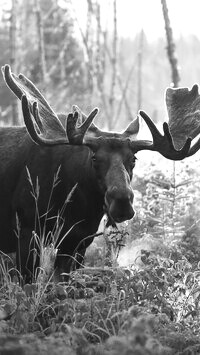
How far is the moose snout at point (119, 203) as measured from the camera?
224 inches

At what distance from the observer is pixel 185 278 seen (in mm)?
5750

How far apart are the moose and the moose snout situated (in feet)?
0.30

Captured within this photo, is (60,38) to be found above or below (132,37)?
below

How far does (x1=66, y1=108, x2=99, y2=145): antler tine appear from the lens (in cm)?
602

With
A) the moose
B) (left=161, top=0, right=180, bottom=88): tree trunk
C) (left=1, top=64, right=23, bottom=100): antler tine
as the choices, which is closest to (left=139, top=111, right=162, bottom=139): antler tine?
the moose

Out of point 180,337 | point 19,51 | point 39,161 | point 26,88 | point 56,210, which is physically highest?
point 19,51

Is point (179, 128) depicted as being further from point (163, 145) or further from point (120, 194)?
point (120, 194)

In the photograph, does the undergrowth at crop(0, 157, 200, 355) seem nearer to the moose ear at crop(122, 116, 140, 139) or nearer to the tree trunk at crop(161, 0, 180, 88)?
the moose ear at crop(122, 116, 140, 139)

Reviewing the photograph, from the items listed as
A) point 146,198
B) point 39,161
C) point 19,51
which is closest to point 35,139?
point 39,161

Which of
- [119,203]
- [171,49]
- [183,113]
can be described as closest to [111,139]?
[119,203]

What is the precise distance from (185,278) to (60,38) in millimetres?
31022

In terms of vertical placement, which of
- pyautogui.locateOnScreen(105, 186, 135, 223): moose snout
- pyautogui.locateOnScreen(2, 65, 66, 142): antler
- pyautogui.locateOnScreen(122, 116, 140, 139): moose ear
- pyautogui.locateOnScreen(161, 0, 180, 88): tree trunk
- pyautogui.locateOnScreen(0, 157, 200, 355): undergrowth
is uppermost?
pyautogui.locateOnScreen(161, 0, 180, 88): tree trunk

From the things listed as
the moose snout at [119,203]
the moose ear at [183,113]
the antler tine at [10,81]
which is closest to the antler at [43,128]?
the antler tine at [10,81]

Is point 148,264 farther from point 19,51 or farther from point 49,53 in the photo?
point 49,53
